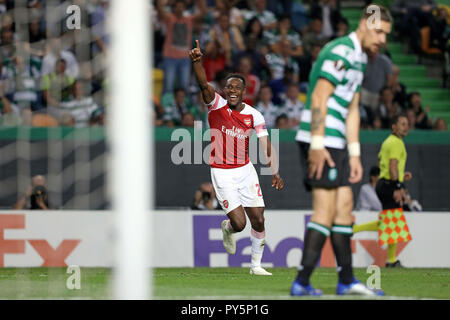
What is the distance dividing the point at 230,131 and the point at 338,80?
12.1ft

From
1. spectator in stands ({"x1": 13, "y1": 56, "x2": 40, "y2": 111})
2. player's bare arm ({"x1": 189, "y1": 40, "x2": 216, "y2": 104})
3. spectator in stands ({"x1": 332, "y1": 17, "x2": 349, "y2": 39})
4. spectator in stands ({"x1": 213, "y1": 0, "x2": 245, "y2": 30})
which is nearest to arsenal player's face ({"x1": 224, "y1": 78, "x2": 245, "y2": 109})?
player's bare arm ({"x1": 189, "y1": 40, "x2": 216, "y2": 104})

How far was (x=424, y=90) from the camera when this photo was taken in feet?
67.2

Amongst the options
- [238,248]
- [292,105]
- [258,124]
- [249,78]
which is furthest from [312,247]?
[249,78]

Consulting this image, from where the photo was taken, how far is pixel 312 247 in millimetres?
8641

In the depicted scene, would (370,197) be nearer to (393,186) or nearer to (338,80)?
(393,186)

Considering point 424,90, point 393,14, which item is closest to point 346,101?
point 424,90

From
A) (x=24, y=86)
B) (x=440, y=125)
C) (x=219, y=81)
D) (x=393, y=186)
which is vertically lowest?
(x=393, y=186)

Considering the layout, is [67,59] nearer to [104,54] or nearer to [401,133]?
[104,54]

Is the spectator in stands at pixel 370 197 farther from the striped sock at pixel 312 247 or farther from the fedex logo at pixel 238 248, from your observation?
the striped sock at pixel 312 247

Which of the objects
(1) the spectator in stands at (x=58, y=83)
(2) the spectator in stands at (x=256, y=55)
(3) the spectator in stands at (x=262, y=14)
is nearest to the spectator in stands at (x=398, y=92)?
(2) the spectator in stands at (x=256, y=55)

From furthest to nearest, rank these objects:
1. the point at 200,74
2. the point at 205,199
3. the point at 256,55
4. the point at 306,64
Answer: the point at 306,64 → the point at 256,55 → the point at 205,199 → the point at 200,74

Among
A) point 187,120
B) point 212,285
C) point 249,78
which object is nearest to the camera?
point 212,285

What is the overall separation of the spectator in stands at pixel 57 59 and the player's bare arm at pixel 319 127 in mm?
7415

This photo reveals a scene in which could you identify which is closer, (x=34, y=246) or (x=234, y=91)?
(x=234, y=91)
